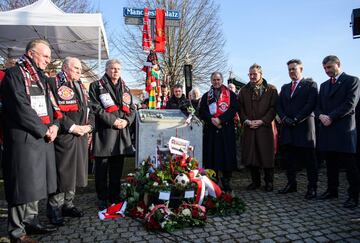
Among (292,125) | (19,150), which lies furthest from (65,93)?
(292,125)

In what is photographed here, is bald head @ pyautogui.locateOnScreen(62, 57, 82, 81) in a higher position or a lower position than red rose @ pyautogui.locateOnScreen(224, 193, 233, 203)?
higher

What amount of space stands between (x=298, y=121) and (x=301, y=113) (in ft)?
0.42

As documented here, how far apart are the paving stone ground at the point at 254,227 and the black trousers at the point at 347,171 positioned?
23 cm

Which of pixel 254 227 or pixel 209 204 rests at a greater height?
pixel 209 204

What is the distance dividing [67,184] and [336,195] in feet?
12.5

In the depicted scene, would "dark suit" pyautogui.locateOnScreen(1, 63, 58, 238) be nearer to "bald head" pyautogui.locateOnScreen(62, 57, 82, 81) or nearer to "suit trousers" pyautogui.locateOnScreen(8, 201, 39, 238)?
"suit trousers" pyautogui.locateOnScreen(8, 201, 39, 238)

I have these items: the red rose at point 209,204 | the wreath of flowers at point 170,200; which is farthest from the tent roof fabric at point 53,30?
the red rose at point 209,204

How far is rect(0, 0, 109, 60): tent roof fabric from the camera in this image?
7.40m

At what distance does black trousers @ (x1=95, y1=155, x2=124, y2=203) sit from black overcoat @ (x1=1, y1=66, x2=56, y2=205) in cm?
119

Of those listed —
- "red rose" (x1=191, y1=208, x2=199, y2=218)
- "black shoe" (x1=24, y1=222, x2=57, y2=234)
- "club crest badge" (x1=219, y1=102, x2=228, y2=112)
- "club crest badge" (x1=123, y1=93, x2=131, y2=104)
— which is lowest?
"black shoe" (x1=24, y1=222, x2=57, y2=234)

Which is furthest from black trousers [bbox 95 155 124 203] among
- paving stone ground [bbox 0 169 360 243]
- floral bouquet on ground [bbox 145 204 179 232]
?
floral bouquet on ground [bbox 145 204 179 232]

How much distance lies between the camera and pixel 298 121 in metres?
4.60

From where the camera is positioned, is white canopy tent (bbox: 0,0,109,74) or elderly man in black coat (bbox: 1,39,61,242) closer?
elderly man in black coat (bbox: 1,39,61,242)

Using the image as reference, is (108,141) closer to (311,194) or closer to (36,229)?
(36,229)
